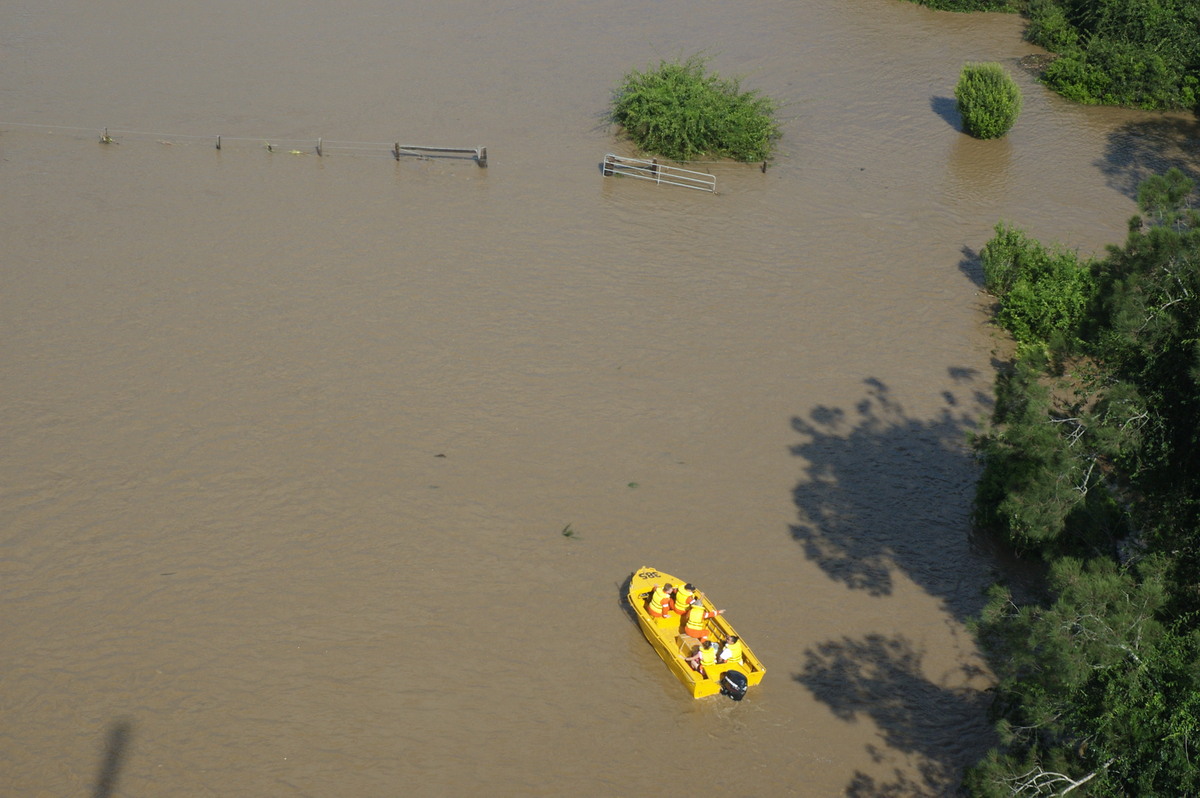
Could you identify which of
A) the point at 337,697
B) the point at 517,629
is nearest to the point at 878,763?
the point at 517,629

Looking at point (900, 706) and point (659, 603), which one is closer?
point (900, 706)

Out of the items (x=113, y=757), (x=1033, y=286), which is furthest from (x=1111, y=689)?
(x=1033, y=286)

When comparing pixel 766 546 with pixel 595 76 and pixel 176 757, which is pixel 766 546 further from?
pixel 595 76

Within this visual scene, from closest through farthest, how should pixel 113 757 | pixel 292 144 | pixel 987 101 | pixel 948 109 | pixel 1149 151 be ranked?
pixel 113 757
pixel 292 144
pixel 987 101
pixel 1149 151
pixel 948 109

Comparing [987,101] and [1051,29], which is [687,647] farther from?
[1051,29]

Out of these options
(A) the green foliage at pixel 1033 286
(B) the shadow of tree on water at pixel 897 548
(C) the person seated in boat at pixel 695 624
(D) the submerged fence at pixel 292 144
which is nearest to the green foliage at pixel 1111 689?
(B) the shadow of tree on water at pixel 897 548
